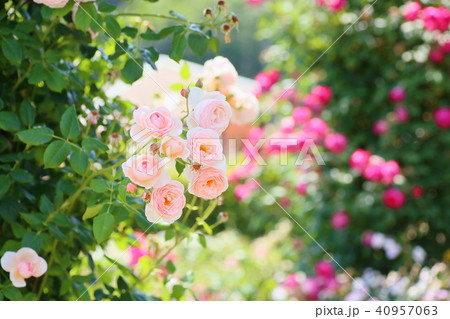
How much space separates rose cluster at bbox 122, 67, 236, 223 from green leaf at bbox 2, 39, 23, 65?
256mm

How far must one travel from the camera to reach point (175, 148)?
0.76 m

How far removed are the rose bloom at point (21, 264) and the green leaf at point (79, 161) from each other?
155 millimetres

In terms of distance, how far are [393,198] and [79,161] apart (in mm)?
1699

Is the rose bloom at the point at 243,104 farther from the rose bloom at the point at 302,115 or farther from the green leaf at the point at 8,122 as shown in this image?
the rose bloom at the point at 302,115

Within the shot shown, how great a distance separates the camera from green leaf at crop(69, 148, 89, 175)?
0.84 metres

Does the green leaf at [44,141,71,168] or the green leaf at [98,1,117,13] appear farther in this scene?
the green leaf at [98,1,117,13]

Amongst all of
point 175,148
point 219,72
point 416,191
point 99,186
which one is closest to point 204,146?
point 175,148

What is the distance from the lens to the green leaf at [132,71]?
958 mm

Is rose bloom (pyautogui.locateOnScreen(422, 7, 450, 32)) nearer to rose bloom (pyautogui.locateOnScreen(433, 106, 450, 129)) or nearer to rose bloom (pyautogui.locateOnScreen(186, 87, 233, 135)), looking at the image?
rose bloom (pyautogui.locateOnScreen(433, 106, 450, 129))

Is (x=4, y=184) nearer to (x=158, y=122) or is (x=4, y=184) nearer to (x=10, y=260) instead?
(x=10, y=260)

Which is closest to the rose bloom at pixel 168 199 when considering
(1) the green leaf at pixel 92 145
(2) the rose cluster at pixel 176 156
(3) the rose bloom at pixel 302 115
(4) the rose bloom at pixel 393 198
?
(2) the rose cluster at pixel 176 156


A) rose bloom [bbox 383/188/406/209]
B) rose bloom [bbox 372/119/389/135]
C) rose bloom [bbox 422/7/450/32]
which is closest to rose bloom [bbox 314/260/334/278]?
rose bloom [bbox 383/188/406/209]

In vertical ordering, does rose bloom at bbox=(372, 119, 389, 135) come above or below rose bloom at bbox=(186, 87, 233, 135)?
below

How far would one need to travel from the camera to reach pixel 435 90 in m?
2.41
